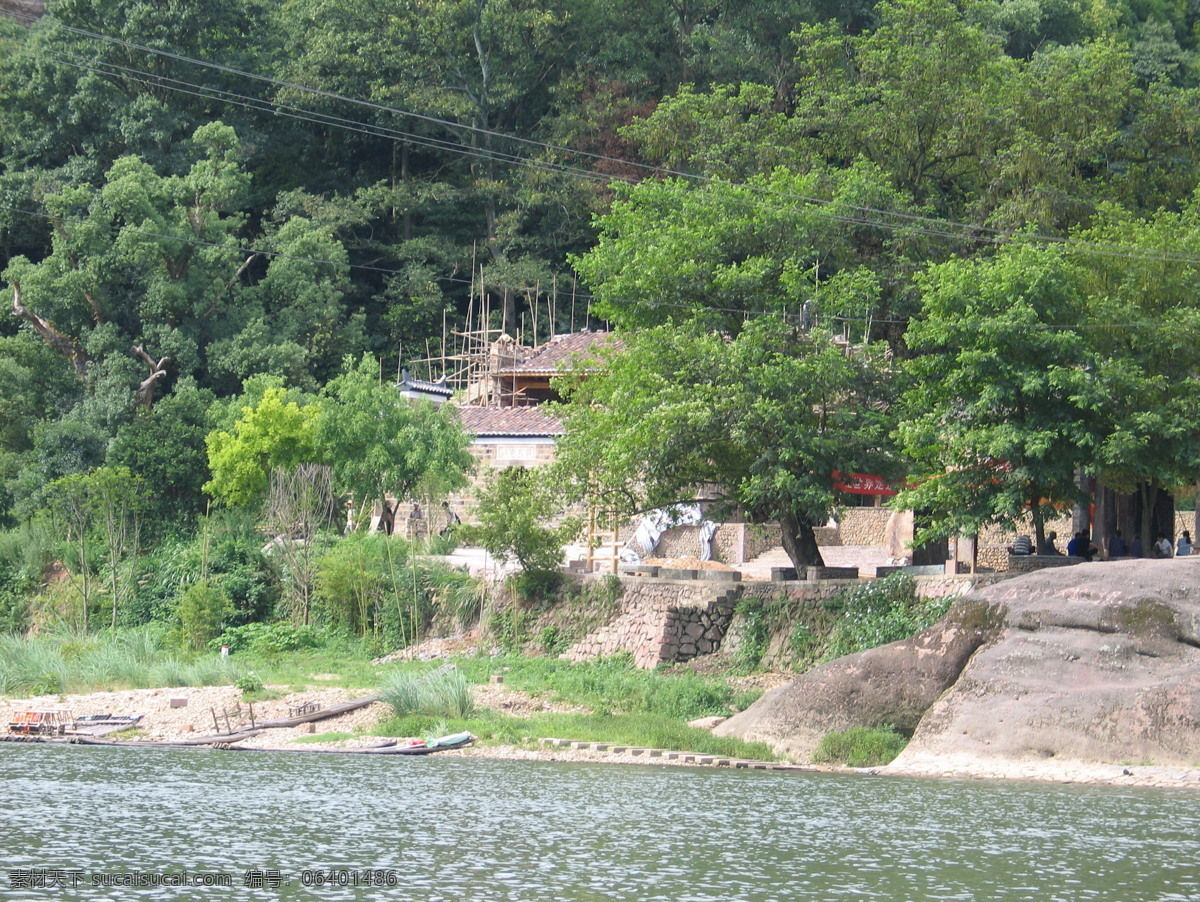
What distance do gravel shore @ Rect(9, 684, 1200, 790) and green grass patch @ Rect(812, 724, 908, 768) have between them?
420 mm

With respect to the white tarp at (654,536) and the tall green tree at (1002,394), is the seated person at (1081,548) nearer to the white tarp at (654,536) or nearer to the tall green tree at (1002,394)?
the tall green tree at (1002,394)

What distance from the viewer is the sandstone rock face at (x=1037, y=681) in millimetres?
22625

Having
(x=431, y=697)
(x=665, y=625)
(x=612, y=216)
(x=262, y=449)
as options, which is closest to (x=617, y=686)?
(x=665, y=625)

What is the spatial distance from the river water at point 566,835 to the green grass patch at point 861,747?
1364 mm

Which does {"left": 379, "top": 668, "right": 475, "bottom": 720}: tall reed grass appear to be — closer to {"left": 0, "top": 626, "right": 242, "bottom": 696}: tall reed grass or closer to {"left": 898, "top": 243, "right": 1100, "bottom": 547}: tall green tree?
{"left": 0, "top": 626, "right": 242, "bottom": 696}: tall reed grass

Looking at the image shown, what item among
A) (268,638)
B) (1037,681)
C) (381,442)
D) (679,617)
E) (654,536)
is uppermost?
(381,442)

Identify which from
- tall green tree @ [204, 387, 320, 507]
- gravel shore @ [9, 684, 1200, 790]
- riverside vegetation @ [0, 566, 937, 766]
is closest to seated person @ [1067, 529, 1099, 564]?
riverside vegetation @ [0, 566, 937, 766]

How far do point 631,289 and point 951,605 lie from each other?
10.1 m

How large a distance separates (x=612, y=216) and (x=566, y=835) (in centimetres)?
1989

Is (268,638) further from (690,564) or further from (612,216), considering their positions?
(612,216)

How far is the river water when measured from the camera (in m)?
15.5

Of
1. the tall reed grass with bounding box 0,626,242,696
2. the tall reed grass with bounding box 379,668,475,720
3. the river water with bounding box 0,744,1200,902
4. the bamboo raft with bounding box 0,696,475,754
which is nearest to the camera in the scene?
the river water with bounding box 0,744,1200,902

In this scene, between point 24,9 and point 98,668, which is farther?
point 24,9

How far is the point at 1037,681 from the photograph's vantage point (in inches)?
932
